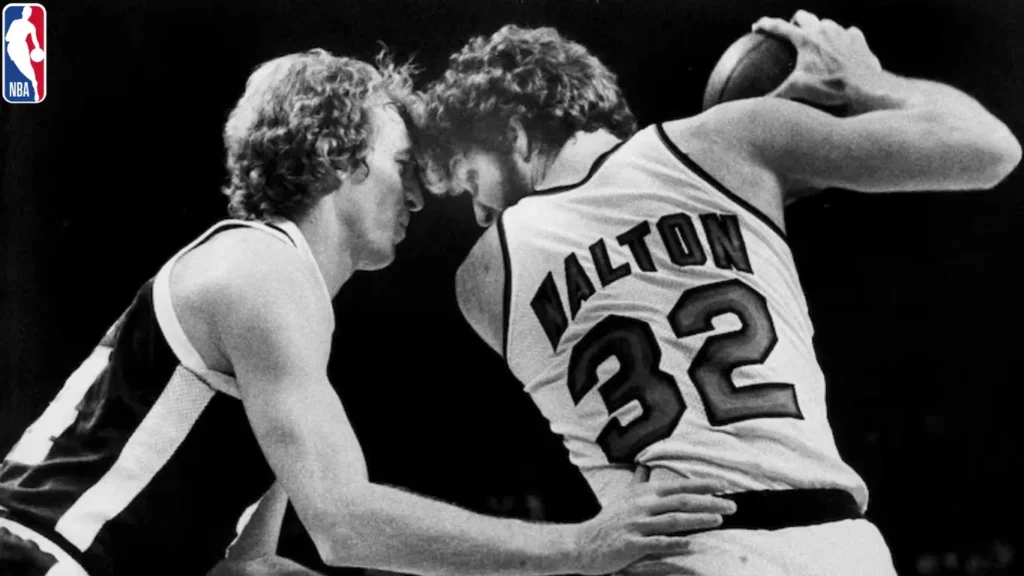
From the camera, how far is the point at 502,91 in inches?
105

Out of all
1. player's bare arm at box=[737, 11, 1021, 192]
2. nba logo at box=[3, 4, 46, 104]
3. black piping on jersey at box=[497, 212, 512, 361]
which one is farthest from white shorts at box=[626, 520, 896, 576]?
nba logo at box=[3, 4, 46, 104]

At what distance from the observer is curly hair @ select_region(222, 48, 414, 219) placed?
2551 mm

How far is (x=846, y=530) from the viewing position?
217 centimetres

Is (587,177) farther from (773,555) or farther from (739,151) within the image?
(773,555)

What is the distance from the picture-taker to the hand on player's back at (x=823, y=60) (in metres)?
2.44

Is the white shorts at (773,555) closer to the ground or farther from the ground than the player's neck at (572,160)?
closer to the ground

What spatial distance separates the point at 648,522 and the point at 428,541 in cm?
43

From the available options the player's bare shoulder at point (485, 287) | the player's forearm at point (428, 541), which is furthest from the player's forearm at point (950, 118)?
the player's forearm at point (428, 541)

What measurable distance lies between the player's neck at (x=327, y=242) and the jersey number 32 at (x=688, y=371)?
61 cm

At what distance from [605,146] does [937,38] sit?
0.91m

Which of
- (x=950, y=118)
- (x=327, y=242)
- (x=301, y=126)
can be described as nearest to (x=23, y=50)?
(x=301, y=126)

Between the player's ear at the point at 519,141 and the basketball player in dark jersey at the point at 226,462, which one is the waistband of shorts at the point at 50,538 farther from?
the player's ear at the point at 519,141

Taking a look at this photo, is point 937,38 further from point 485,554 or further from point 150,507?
point 150,507

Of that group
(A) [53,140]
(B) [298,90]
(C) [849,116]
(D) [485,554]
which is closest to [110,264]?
(A) [53,140]
